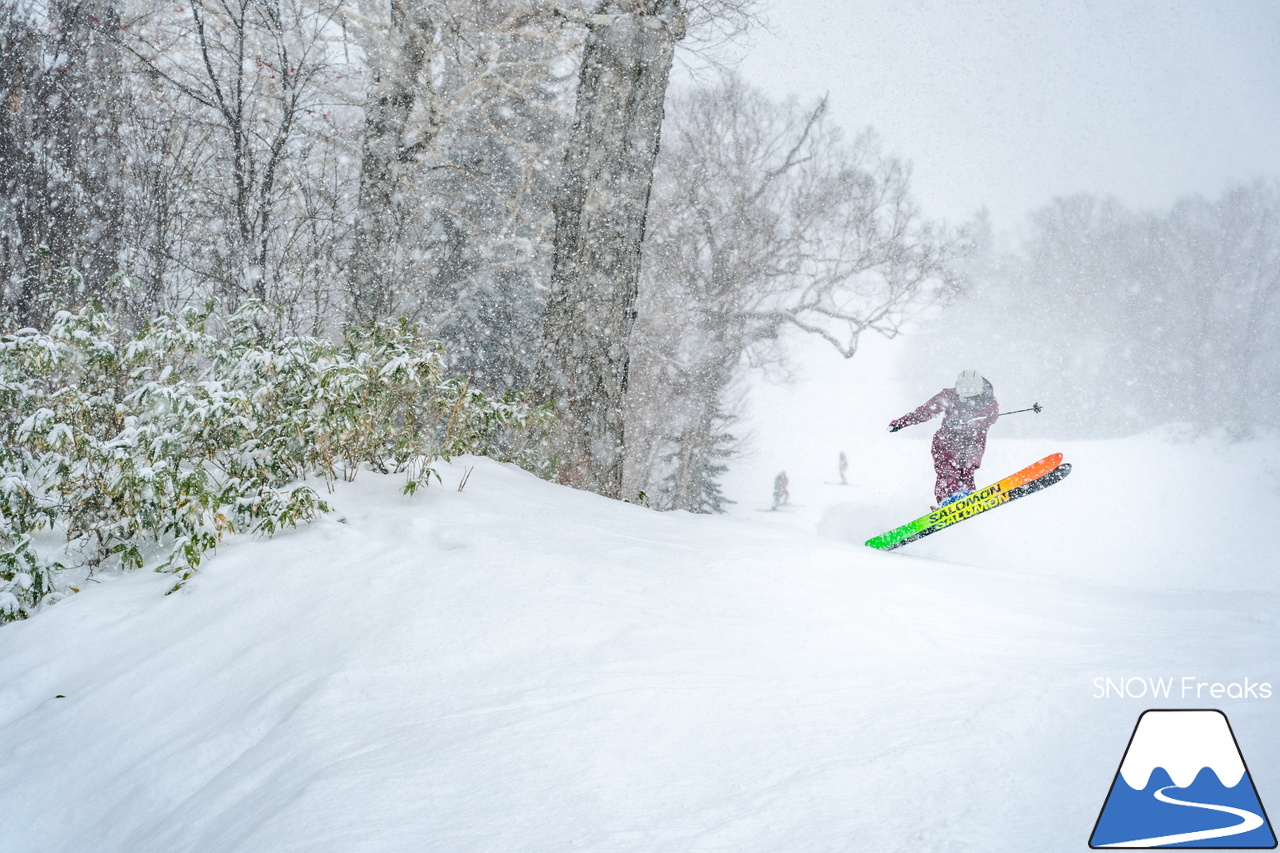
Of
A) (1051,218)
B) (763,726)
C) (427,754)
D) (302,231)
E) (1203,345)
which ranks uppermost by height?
(1051,218)

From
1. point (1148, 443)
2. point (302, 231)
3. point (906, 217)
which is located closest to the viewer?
point (302, 231)

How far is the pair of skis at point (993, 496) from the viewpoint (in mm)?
6211

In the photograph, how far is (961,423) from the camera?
23.3ft

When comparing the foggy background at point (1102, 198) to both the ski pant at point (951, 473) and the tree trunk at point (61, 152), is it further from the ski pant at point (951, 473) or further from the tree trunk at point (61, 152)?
the tree trunk at point (61, 152)

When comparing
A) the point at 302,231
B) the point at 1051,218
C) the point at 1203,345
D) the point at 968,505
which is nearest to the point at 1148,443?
the point at 1203,345

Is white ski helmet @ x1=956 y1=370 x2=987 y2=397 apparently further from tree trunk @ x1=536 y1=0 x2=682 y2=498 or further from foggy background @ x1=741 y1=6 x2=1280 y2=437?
foggy background @ x1=741 y1=6 x2=1280 y2=437

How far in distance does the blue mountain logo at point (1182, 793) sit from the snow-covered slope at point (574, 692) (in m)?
0.04

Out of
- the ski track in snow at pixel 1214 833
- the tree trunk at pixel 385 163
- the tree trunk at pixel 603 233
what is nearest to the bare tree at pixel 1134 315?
the tree trunk at pixel 385 163

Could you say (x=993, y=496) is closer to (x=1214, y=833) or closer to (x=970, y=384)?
(x=970, y=384)

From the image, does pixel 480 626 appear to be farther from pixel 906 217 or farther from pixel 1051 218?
pixel 1051 218

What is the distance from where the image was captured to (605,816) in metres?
1.33

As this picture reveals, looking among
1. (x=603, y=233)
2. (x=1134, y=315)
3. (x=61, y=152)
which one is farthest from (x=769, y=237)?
(x=1134, y=315)

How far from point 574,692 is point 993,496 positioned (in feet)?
17.5

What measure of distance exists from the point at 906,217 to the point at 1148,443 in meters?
10.8
